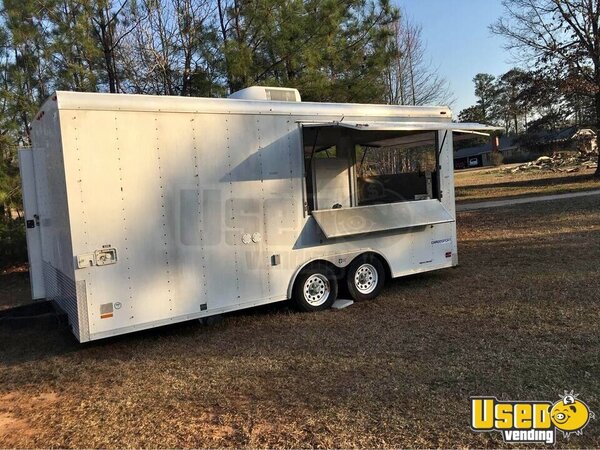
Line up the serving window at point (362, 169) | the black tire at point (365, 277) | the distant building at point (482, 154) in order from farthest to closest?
the distant building at point (482, 154) → the serving window at point (362, 169) → the black tire at point (365, 277)

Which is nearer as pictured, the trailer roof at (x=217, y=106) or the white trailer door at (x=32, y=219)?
the trailer roof at (x=217, y=106)

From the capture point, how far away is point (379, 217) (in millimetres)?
6781

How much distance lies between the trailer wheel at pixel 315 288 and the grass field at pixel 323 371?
225 mm

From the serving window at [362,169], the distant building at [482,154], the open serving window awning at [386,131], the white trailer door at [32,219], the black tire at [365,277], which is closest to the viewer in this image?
the white trailer door at [32,219]

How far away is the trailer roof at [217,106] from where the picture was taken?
16.2ft

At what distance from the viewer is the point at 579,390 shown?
150 inches

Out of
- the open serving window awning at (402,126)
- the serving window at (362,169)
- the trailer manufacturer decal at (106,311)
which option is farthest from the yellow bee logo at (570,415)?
the trailer manufacturer decal at (106,311)

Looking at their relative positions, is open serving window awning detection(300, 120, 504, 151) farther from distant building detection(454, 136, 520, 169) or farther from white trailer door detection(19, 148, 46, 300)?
distant building detection(454, 136, 520, 169)

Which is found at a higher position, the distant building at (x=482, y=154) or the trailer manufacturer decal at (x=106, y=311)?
the distant building at (x=482, y=154)

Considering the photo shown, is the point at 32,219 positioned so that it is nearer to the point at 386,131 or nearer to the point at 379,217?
the point at 379,217

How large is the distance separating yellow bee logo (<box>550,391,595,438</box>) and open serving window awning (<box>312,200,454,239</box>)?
10.5 ft

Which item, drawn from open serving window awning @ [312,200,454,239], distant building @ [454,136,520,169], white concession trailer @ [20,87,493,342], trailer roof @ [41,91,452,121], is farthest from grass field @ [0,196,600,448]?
distant building @ [454,136,520,169]

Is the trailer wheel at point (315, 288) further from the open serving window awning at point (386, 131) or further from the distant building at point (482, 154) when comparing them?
Answer: the distant building at point (482, 154)

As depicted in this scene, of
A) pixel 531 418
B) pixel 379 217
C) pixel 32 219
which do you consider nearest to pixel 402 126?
pixel 379 217
